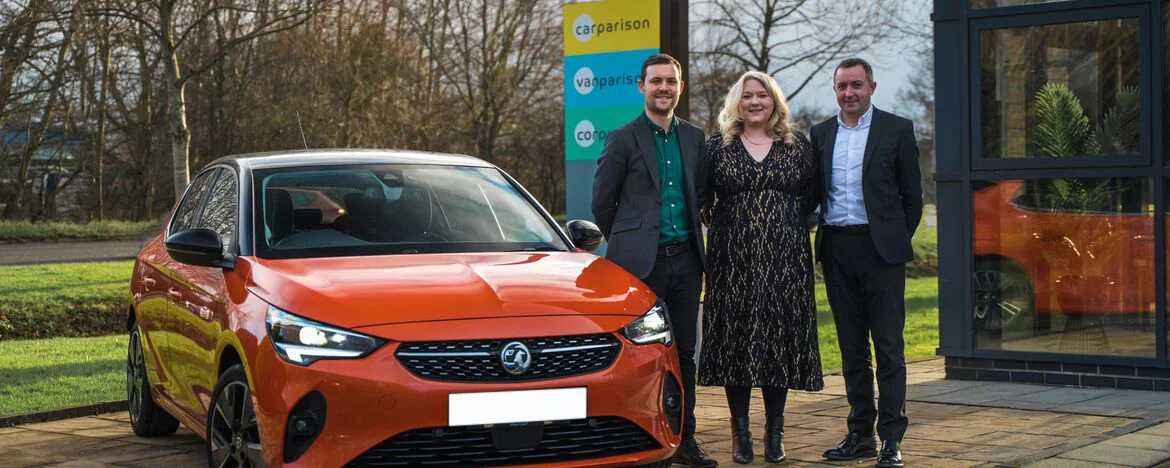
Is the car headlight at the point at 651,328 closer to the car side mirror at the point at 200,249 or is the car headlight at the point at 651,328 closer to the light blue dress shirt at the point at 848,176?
the light blue dress shirt at the point at 848,176

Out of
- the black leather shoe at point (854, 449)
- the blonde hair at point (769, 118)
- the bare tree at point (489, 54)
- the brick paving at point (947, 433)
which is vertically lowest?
the brick paving at point (947, 433)

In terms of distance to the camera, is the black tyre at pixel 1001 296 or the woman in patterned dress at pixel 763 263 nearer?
the woman in patterned dress at pixel 763 263

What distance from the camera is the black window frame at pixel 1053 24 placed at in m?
8.61

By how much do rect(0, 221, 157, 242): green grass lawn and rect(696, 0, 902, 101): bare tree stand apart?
12.5 m

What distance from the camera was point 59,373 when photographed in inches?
382

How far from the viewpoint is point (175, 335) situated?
19.4 feet

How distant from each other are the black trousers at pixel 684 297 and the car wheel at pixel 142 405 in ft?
9.05

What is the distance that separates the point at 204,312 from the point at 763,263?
2476 millimetres

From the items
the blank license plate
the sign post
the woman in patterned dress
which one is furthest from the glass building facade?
the blank license plate

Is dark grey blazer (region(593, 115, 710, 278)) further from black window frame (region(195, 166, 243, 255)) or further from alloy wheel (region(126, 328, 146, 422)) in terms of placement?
alloy wheel (region(126, 328, 146, 422))

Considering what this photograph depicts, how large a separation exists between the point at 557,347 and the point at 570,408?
0.21m

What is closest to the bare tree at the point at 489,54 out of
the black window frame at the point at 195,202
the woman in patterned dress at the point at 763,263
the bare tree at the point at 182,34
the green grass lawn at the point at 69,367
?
the bare tree at the point at 182,34

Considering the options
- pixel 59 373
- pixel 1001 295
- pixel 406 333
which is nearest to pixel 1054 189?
pixel 1001 295

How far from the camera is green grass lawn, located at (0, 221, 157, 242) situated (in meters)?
26.8
